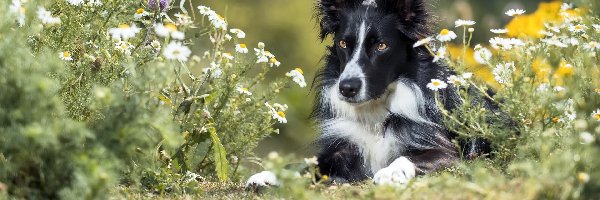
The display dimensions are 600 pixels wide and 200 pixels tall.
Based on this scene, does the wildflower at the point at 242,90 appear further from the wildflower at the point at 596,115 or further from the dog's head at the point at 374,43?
the wildflower at the point at 596,115

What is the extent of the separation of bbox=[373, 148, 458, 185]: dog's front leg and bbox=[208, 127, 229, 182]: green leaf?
88 centimetres

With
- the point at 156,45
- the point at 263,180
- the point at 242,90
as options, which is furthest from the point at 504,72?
the point at 156,45

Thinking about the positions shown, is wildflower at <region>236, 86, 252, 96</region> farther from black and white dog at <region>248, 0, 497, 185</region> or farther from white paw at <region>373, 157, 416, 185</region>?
white paw at <region>373, 157, 416, 185</region>

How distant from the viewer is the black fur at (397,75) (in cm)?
542

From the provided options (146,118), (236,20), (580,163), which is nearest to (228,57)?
(146,118)

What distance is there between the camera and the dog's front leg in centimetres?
493

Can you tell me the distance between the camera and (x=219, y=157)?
537 centimetres

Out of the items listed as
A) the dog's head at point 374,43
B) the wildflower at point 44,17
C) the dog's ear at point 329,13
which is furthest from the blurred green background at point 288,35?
the wildflower at point 44,17

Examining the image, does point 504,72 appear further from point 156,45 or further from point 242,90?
point 156,45

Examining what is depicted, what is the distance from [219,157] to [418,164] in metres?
1.11

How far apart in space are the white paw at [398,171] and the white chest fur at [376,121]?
1.20ft

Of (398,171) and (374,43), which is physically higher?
(374,43)

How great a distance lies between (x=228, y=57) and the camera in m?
5.12

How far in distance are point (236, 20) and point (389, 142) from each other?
20.3 ft
